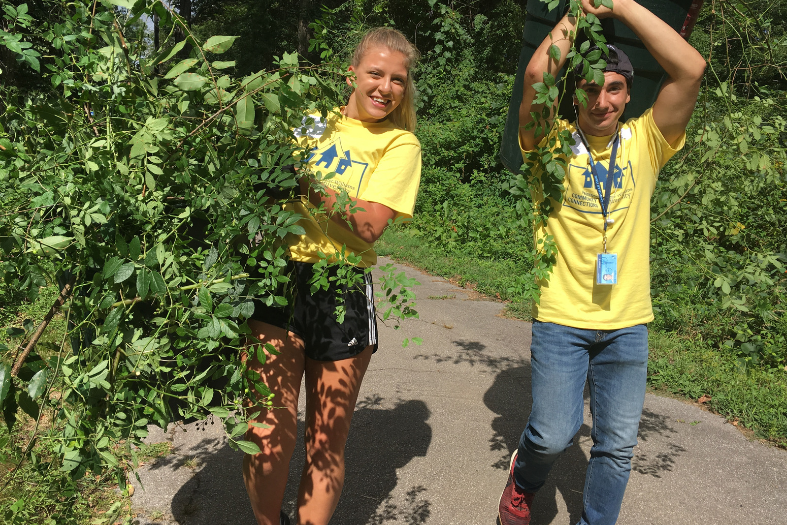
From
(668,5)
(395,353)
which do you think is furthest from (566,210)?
(395,353)

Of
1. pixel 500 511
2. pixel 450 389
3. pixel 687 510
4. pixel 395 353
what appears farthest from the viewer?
pixel 395 353

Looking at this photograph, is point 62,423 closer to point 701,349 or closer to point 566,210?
point 566,210

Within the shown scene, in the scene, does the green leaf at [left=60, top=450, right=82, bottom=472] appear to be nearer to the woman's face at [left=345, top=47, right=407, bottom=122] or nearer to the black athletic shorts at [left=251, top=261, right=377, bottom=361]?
→ the black athletic shorts at [left=251, top=261, right=377, bottom=361]

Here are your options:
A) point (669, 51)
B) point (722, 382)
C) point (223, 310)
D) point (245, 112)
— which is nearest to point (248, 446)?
point (223, 310)

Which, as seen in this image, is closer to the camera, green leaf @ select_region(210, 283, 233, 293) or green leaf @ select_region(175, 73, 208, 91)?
green leaf @ select_region(210, 283, 233, 293)

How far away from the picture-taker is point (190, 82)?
5.88 ft

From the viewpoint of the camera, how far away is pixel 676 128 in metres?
2.50

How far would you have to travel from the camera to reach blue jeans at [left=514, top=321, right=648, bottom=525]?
2.50 meters

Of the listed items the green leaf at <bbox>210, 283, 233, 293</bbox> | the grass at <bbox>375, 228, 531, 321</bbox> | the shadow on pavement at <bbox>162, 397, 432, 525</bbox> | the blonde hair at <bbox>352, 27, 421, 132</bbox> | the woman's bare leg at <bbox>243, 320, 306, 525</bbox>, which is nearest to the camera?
the green leaf at <bbox>210, 283, 233, 293</bbox>

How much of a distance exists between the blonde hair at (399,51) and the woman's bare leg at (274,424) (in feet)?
3.15

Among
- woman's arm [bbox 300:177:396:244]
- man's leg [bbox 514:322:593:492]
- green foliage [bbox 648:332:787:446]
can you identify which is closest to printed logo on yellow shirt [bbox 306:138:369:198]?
woman's arm [bbox 300:177:396:244]

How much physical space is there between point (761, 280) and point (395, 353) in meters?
2.59

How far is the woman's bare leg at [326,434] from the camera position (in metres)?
2.37

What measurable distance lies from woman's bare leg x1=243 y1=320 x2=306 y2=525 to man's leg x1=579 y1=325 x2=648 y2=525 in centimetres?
122
